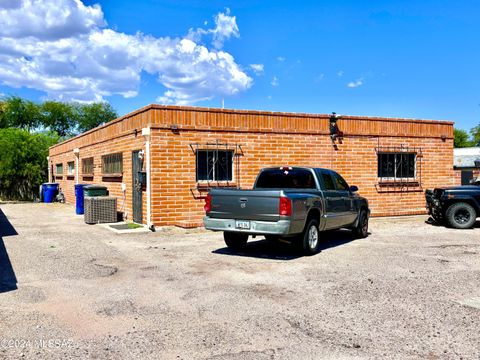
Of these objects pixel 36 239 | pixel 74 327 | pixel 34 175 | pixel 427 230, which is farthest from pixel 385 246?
pixel 34 175

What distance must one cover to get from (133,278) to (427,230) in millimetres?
9475

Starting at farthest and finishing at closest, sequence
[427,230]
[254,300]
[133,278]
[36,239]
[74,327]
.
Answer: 1. [427,230]
2. [36,239]
3. [133,278]
4. [254,300]
5. [74,327]

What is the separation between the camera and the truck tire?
10094mm

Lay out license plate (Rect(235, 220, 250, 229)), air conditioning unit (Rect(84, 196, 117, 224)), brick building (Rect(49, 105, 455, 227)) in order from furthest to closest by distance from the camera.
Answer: air conditioning unit (Rect(84, 196, 117, 224)) → brick building (Rect(49, 105, 455, 227)) → license plate (Rect(235, 220, 250, 229))

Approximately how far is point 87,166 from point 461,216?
1665 cm

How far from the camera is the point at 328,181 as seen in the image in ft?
34.8

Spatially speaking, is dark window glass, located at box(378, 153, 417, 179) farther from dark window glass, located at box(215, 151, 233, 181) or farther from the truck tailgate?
the truck tailgate

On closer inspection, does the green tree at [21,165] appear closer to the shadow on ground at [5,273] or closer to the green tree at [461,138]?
the shadow on ground at [5,273]

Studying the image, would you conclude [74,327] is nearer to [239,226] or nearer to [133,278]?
[133,278]

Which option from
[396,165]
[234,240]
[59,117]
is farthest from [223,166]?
[59,117]

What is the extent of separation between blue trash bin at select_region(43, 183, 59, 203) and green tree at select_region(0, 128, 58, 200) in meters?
4.43

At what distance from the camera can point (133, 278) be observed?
7441mm

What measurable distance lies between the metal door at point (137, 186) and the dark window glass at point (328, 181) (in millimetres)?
6034

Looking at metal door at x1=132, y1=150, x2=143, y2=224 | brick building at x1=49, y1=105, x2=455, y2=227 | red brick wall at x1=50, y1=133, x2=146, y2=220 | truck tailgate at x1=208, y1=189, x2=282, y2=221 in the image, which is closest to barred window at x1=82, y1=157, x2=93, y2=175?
red brick wall at x1=50, y1=133, x2=146, y2=220
